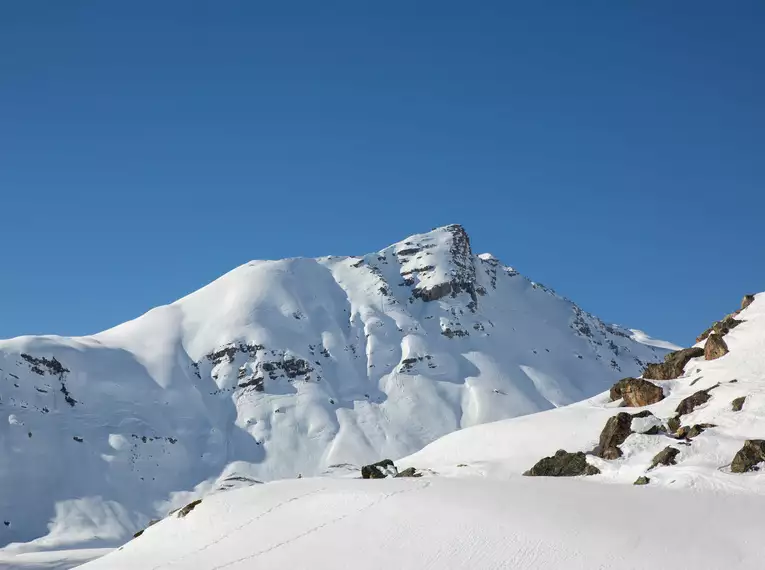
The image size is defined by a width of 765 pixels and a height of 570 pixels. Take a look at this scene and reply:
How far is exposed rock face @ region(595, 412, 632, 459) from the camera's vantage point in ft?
124

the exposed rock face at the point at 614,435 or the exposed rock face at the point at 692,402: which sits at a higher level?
the exposed rock face at the point at 692,402

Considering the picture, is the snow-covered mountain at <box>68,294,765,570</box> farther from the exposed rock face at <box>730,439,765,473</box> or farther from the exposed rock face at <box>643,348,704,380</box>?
the exposed rock face at <box>643,348,704,380</box>

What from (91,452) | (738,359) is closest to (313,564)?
(738,359)

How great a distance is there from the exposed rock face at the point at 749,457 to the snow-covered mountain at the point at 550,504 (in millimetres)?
48

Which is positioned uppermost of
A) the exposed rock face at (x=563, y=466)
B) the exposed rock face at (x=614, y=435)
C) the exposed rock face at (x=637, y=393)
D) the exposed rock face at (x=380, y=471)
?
the exposed rock face at (x=637, y=393)

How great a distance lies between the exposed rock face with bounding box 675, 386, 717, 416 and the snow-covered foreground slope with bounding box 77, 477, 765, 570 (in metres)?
10.3

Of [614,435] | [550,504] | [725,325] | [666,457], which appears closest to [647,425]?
[614,435]

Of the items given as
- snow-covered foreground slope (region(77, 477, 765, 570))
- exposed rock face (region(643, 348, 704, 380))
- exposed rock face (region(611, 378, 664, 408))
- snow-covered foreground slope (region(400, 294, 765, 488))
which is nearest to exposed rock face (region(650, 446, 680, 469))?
snow-covered foreground slope (region(400, 294, 765, 488))

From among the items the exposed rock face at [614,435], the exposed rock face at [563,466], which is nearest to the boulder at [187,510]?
the exposed rock face at [563,466]

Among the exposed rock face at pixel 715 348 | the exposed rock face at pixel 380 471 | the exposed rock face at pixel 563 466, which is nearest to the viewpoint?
the exposed rock face at pixel 563 466

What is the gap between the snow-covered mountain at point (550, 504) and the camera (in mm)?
26734

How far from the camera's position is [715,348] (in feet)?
158

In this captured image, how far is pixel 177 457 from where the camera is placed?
174000mm

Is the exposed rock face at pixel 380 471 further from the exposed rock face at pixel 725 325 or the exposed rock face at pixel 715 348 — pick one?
the exposed rock face at pixel 725 325
